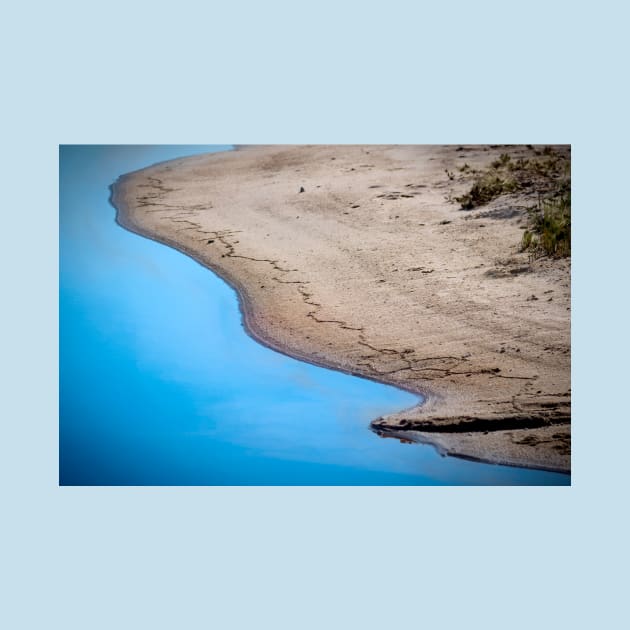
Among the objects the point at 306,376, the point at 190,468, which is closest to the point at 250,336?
the point at 306,376

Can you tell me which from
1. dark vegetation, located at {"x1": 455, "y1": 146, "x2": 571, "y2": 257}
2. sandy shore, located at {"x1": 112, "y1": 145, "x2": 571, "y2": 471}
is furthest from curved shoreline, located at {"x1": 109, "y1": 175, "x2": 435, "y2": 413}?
dark vegetation, located at {"x1": 455, "y1": 146, "x2": 571, "y2": 257}

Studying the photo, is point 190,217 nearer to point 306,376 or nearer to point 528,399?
point 306,376

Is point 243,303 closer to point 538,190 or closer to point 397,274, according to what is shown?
point 397,274

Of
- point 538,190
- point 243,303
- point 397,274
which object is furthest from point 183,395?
point 538,190

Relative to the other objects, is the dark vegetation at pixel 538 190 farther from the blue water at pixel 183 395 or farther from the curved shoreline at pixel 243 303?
the blue water at pixel 183 395

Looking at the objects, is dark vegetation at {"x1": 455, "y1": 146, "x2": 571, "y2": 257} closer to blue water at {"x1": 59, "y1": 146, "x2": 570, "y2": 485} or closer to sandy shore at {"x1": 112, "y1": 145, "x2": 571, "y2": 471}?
sandy shore at {"x1": 112, "y1": 145, "x2": 571, "y2": 471}

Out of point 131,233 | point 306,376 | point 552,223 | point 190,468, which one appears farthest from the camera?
point 131,233

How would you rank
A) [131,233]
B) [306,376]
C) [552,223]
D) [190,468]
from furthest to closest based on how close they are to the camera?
[131,233] → [552,223] → [306,376] → [190,468]
